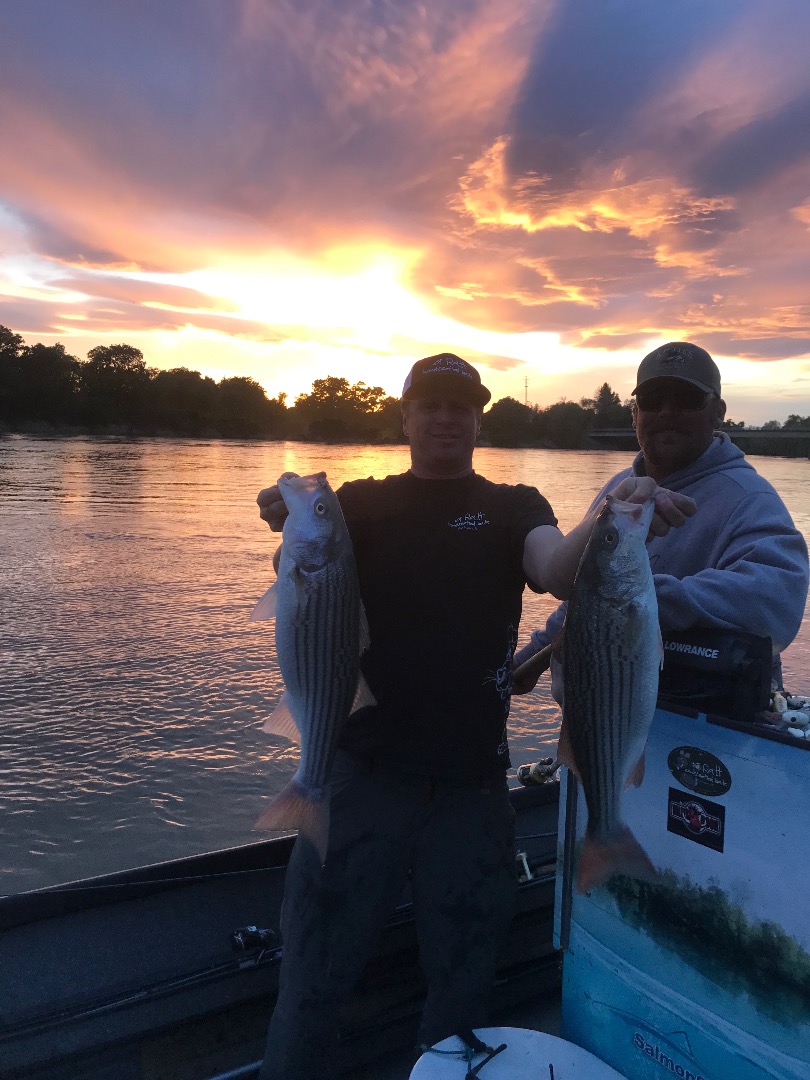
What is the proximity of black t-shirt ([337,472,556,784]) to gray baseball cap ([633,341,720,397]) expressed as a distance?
2.85 feet

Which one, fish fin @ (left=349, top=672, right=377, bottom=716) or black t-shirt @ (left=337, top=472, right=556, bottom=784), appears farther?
black t-shirt @ (left=337, top=472, right=556, bottom=784)

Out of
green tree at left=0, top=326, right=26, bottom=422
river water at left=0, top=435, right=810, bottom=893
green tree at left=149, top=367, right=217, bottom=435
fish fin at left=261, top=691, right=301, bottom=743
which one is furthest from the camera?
green tree at left=149, top=367, right=217, bottom=435

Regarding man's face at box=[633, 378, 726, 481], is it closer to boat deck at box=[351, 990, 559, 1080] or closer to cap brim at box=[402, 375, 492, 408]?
cap brim at box=[402, 375, 492, 408]

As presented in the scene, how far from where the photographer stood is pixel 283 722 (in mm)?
2883

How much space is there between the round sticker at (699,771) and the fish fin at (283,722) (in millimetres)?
1375

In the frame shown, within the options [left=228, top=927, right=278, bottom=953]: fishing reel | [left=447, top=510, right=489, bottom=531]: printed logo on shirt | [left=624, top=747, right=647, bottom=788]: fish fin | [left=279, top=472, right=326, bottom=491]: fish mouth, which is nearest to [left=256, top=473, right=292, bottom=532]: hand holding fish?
[left=279, top=472, right=326, bottom=491]: fish mouth

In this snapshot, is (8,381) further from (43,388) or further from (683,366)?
(683,366)

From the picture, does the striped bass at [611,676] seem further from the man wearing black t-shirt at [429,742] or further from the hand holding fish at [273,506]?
the hand holding fish at [273,506]

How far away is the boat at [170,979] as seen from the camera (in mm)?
3084

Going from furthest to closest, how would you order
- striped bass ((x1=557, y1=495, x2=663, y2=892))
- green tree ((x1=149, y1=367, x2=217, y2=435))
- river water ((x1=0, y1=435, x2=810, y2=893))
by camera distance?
green tree ((x1=149, y1=367, x2=217, y2=435)) → river water ((x1=0, y1=435, x2=810, y2=893)) → striped bass ((x1=557, y1=495, x2=663, y2=892))

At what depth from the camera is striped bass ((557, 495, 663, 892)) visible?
2.27 metres

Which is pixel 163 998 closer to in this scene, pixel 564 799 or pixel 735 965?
pixel 564 799

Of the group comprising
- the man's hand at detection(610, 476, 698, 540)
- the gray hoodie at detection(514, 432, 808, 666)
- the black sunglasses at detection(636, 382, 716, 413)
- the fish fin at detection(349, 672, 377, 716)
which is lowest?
the fish fin at detection(349, 672, 377, 716)

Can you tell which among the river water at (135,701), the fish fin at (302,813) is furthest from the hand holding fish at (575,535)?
the river water at (135,701)
